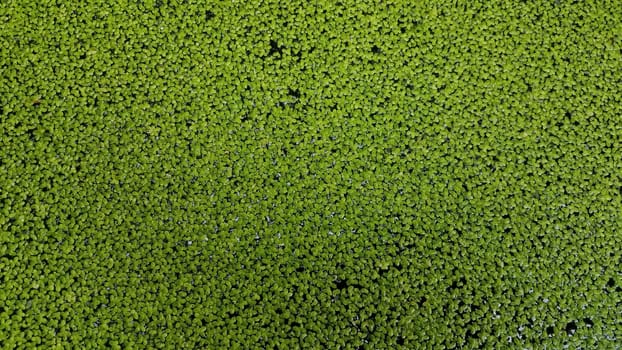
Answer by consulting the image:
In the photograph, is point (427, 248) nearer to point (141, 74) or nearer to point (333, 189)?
point (333, 189)

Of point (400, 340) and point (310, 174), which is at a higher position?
point (310, 174)

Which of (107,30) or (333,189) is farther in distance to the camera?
(107,30)

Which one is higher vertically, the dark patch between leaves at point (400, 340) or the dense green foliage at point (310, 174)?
the dense green foliage at point (310, 174)

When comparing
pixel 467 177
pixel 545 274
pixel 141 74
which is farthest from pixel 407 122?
pixel 141 74

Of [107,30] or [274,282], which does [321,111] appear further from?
[107,30]

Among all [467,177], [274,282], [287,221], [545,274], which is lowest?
[274,282]

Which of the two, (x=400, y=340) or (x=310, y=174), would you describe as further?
(x=310, y=174)

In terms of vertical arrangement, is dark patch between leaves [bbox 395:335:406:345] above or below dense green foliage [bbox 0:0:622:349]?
below

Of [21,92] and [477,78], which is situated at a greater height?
[477,78]
